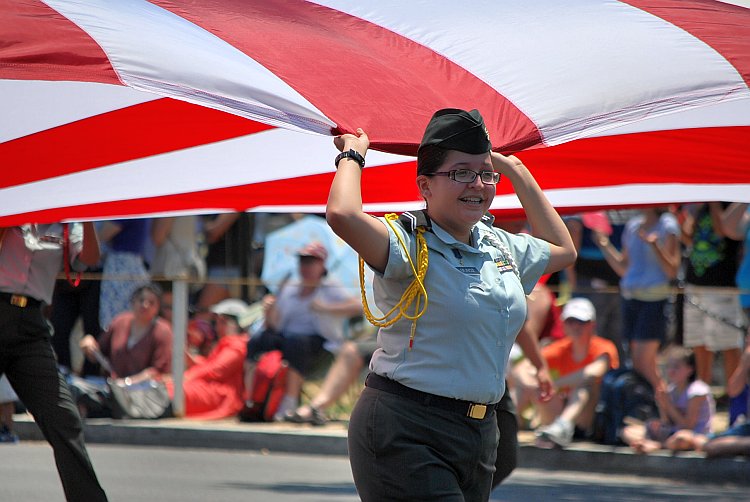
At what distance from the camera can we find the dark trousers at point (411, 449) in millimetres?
4020

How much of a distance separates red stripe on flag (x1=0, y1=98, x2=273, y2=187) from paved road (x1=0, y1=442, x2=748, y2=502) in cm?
311

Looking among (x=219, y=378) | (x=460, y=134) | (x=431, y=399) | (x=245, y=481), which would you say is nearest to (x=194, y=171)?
(x=460, y=134)

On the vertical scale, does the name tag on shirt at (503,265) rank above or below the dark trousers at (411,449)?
above

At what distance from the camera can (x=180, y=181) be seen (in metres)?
6.01

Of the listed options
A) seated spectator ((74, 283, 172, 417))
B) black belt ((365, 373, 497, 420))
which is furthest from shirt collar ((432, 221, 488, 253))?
seated spectator ((74, 283, 172, 417))

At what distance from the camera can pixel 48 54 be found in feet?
14.5

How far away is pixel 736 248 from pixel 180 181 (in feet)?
19.7

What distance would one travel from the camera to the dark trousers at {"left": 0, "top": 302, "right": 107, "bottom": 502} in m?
5.99

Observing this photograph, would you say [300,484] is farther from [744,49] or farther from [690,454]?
[744,49]

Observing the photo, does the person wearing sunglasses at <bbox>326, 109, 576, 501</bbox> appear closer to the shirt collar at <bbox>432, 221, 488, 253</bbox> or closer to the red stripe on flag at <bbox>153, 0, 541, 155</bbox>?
the shirt collar at <bbox>432, 221, 488, 253</bbox>

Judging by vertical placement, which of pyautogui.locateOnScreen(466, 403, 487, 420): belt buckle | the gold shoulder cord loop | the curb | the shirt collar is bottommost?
the curb

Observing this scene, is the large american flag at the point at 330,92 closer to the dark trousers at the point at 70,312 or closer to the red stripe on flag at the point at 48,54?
the red stripe on flag at the point at 48,54

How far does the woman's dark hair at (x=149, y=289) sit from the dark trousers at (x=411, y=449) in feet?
24.9

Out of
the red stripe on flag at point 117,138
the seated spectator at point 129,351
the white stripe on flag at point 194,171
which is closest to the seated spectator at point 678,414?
the seated spectator at point 129,351
